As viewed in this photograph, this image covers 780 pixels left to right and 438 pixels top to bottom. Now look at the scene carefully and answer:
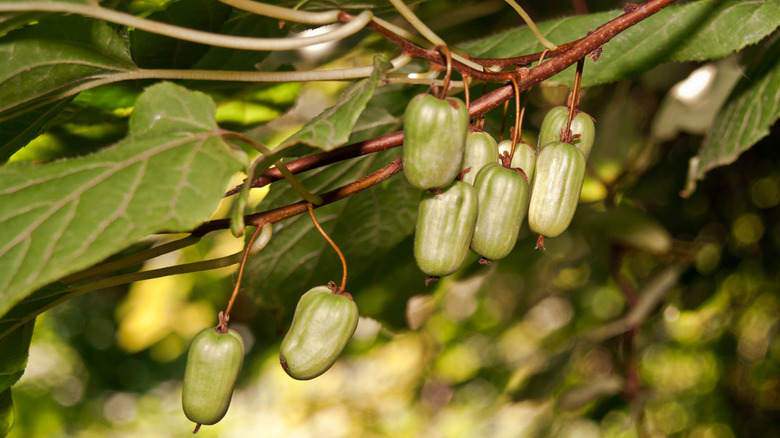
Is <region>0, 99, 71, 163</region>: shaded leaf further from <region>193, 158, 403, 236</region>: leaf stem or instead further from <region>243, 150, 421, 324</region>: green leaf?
<region>243, 150, 421, 324</region>: green leaf

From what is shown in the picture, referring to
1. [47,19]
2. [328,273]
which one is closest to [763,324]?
[328,273]

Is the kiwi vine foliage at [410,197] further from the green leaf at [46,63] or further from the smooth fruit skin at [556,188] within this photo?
the smooth fruit skin at [556,188]

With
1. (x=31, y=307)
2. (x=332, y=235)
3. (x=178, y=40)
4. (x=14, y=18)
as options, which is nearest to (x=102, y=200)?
(x=14, y=18)

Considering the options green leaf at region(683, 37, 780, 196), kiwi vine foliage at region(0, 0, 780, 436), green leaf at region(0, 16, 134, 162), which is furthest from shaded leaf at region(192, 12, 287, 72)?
green leaf at region(683, 37, 780, 196)

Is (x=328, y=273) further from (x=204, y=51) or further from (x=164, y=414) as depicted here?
(x=164, y=414)

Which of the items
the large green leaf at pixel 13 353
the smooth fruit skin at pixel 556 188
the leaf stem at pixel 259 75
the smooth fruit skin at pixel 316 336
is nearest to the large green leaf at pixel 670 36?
the smooth fruit skin at pixel 556 188

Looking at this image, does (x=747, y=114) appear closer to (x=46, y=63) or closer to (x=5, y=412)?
(x=46, y=63)

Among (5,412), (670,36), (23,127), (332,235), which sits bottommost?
(670,36)
